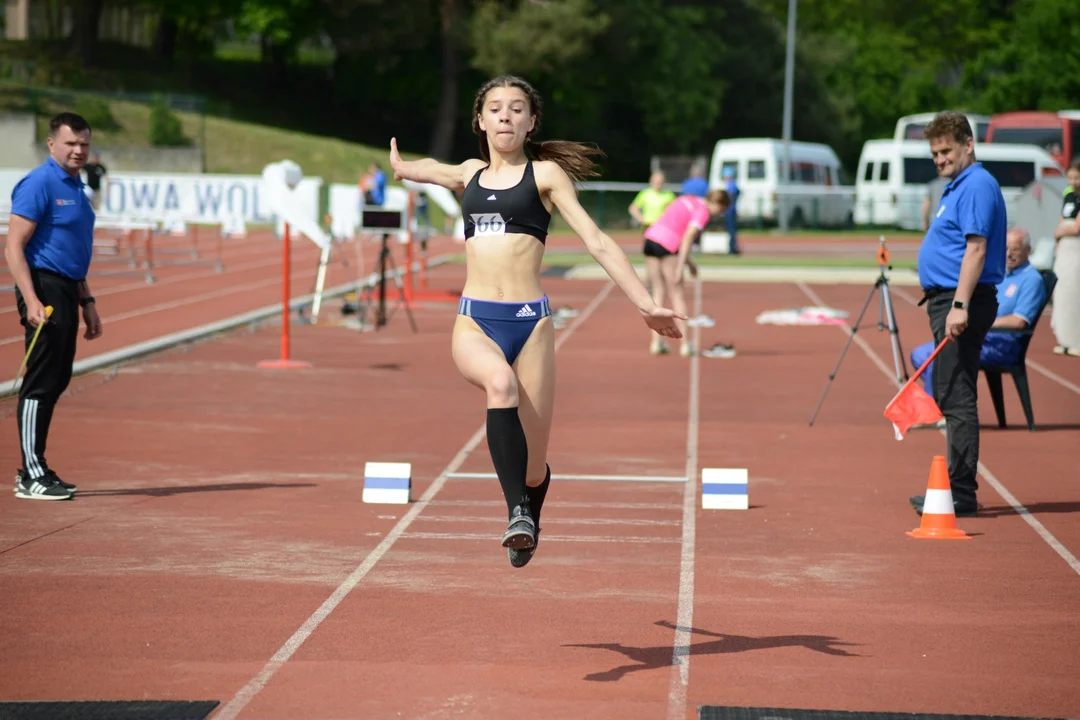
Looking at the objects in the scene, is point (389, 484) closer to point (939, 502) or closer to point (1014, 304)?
point (939, 502)

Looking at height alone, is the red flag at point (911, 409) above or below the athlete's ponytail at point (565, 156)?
below

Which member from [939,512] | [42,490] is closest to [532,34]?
[42,490]

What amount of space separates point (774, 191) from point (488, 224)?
138 ft

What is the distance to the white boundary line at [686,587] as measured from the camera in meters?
5.37

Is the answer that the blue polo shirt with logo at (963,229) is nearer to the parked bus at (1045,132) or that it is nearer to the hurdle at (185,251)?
the hurdle at (185,251)

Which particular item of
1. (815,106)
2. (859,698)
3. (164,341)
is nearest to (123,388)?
(164,341)

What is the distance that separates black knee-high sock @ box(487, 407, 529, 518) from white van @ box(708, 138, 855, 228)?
4197 cm

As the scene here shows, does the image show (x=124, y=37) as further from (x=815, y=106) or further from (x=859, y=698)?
(x=859, y=698)

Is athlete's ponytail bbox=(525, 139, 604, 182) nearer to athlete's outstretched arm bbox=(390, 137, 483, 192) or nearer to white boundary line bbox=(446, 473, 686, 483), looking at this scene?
athlete's outstretched arm bbox=(390, 137, 483, 192)

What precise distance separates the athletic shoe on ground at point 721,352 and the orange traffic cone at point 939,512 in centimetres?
910

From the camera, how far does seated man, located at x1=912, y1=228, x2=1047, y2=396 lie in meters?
12.2

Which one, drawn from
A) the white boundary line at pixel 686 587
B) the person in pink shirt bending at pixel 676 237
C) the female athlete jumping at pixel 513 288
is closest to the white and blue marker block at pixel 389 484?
the white boundary line at pixel 686 587

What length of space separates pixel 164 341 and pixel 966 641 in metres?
12.6

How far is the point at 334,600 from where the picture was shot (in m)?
6.67
